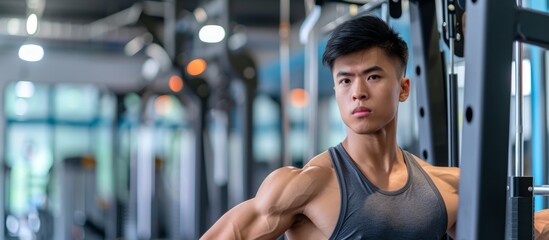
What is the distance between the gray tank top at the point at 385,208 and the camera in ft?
5.82

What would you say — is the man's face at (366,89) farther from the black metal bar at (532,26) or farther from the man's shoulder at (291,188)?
the black metal bar at (532,26)

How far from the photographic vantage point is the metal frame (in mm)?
1430

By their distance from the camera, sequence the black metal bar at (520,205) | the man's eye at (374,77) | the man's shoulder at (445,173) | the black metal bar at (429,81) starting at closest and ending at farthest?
the black metal bar at (520,205), the man's eye at (374,77), the man's shoulder at (445,173), the black metal bar at (429,81)

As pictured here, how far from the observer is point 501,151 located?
4.75ft

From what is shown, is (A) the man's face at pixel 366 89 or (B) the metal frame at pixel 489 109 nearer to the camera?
(B) the metal frame at pixel 489 109

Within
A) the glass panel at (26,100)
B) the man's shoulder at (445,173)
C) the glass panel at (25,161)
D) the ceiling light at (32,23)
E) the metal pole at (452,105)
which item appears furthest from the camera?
the glass panel at (26,100)

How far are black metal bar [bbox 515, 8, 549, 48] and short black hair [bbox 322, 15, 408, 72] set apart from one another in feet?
1.36

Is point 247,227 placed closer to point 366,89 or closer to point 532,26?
point 366,89

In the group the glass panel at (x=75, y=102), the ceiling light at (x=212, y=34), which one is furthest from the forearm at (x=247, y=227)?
the glass panel at (x=75, y=102)

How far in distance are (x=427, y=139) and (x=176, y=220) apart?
23.0 ft

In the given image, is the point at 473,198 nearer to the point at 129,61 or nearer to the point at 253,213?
the point at 253,213

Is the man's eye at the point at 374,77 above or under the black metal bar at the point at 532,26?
under

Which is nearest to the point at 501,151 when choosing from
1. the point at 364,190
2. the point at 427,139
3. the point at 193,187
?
the point at 364,190

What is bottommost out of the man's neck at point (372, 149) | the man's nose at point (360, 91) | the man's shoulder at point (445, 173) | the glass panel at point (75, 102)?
the man's shoulder at point (445, 173)
